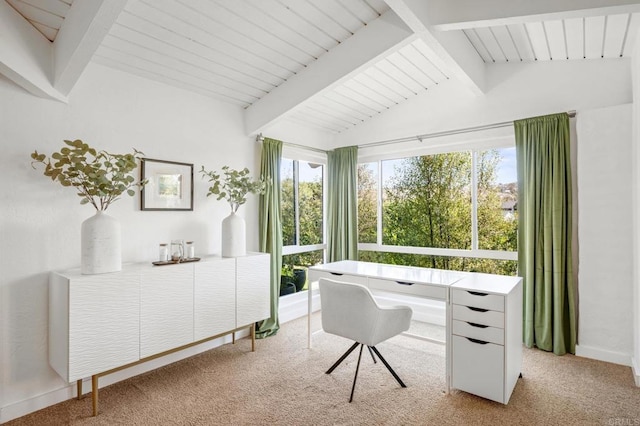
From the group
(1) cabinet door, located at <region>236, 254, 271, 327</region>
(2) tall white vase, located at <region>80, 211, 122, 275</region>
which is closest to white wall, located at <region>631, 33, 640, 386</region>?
(1) cabinet door, located at <region>236, 254, 271, 327</region>

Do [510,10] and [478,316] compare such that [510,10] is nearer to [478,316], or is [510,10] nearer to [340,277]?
[478,316]

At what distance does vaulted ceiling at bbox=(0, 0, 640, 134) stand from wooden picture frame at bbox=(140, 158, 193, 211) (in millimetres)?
716

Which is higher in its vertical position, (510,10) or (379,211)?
(510,10)

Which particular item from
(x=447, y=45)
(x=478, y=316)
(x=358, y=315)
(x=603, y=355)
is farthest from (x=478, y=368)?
(x=447, y=45)

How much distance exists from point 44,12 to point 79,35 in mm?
345

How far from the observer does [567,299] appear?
3045 millimetres

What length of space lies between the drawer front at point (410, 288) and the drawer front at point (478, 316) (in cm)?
14

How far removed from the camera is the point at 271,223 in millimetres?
3639

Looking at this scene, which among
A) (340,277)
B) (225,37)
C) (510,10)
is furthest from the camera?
(340,277)

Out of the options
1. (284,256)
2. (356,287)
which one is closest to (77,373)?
(356,287)

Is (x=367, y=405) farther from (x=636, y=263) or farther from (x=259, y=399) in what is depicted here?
(x=636, y=263)

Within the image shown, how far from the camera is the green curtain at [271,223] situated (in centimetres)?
358

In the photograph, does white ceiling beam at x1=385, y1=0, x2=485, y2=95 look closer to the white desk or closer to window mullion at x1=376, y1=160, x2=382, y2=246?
window mullion at x1=376, y1=160, x2=382, y2=246

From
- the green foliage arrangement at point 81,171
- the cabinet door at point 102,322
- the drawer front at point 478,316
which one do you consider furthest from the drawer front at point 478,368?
the green foliage arrangement at point 81,171
